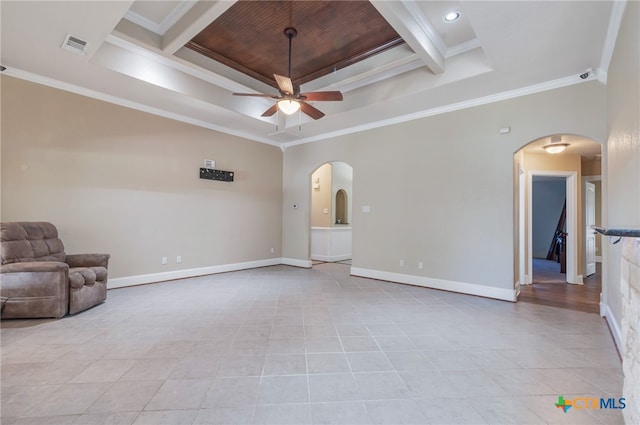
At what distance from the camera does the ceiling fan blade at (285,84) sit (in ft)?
11.1

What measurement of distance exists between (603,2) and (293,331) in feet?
13.7

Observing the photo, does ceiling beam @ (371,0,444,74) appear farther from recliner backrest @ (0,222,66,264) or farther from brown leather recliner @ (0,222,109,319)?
recliner backrest @ (0,222,66,264)

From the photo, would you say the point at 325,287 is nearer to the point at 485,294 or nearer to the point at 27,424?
the point at 485,294

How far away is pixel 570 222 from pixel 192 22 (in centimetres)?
723

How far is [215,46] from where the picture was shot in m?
4.00

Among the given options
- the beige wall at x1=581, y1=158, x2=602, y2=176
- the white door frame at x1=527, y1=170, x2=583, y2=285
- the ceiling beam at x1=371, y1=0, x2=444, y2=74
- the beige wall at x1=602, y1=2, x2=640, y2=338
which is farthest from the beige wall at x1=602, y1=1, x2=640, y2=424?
the beige wall at x1=581, y1=158, x2=602, y2=176

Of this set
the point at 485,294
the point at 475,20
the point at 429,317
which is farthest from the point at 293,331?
the point at 475,20

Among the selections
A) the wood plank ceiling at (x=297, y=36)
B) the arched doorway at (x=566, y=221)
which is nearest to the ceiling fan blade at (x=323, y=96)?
the wood plank ceiling at (x=297, y=36)

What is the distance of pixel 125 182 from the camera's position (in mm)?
4750

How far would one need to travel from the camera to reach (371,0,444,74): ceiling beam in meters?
2.85

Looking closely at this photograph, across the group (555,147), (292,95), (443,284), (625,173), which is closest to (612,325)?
(625,173)

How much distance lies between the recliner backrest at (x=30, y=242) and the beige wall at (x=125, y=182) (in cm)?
40

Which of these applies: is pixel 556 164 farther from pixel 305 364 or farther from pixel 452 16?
pixel 305 364

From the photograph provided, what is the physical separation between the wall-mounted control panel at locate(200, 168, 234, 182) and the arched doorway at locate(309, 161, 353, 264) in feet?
8.16
